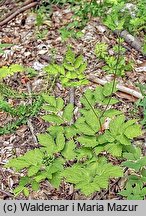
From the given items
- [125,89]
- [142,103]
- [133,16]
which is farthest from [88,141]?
[133,16]

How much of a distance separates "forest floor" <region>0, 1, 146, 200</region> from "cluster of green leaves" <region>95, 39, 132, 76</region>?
6 cm

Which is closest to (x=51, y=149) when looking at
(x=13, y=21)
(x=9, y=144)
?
(x=9, y=144)

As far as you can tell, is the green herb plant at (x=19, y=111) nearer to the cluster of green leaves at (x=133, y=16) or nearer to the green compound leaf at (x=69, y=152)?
the cluster of green leaves at (x=133, y=16)

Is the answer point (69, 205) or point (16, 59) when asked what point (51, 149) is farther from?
point (16, 59)

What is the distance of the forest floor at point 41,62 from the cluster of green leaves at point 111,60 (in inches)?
2.3

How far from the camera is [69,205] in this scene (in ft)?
8.38

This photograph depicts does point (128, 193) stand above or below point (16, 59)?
below

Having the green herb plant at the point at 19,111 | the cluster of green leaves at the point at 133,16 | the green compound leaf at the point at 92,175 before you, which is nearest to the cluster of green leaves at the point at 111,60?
the cluster of green leaves at the point at 133,16

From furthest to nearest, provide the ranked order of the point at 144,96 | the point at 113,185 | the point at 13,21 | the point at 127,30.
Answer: the point at 13,21 < the point at 127,30 < the point at 144,96 < the point at 113,185

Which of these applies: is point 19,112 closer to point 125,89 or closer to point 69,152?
point 125,89

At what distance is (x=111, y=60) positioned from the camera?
13.4 feet

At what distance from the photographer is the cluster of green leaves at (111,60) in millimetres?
3935

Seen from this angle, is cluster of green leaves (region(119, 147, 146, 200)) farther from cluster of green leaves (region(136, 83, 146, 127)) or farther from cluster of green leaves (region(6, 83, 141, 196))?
cluster of green leaves (region(136, 83, 146, 127))

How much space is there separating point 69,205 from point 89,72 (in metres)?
1.80
